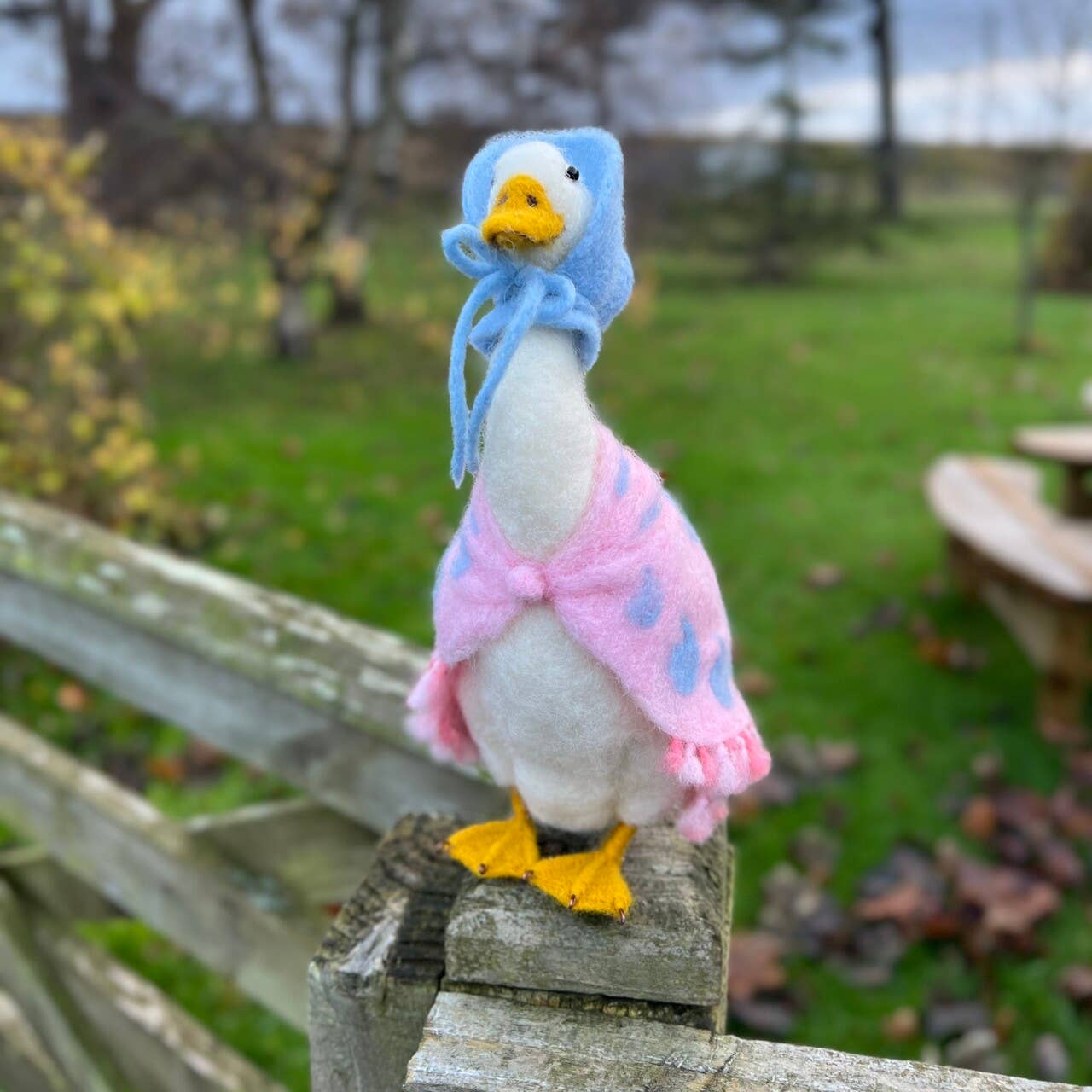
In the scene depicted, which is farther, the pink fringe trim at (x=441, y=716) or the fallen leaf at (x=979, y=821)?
the fallen leaf at (x=979, y=821)

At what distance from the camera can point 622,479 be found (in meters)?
0.90

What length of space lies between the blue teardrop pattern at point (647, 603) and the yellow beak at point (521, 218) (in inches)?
11.0

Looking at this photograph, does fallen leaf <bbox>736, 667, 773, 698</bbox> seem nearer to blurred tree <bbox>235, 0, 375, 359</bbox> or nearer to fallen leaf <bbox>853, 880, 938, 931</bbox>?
fallen leaf <bbox>853, 880, 938, 931</bbox>

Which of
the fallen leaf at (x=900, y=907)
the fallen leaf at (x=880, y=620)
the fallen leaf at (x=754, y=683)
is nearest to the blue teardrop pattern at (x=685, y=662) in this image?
the fallen leaf at (x=900, y=907)

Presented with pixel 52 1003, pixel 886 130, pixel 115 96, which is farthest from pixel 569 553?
pixel 886 130

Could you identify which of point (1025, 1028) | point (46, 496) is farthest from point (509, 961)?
point (46, 496)

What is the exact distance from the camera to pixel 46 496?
398cm

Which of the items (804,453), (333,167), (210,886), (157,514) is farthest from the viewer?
(333,167)

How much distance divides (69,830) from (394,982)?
124cm

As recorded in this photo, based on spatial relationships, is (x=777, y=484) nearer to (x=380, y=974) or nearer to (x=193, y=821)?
(x=193, y=821)

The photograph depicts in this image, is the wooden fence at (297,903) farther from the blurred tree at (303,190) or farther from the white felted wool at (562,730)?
the blurred tree at (303,190)

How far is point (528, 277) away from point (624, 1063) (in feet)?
2.10

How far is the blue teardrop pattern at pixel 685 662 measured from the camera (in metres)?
0.92

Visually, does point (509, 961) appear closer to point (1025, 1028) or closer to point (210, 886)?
point (210, 886)
